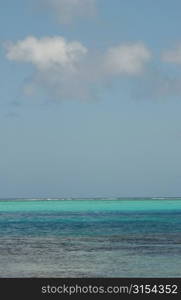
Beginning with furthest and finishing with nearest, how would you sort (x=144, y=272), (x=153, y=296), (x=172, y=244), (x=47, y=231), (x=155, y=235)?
(x=47, y=231)
(x=155, y=235)
(x=172, y=244)
(x=144, y=272)
(x=153, y=296)

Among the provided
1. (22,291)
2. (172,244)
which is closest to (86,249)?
(172,244)

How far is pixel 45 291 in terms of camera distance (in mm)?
15836

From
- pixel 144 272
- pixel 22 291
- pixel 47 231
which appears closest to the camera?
pixel 22 291

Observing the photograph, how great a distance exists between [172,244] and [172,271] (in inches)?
446

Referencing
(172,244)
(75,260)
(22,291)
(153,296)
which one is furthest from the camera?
(172,244)

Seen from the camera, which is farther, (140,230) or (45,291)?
(140,230)

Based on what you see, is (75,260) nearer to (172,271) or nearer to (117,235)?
(172,271)

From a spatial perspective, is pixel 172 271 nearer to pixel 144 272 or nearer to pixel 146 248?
pixel 144 272

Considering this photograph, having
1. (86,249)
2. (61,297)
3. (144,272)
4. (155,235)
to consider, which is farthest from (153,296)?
(155,235)

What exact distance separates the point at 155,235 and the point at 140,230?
577 cm

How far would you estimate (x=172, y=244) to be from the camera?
127 feet

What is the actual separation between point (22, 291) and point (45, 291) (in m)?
0.75

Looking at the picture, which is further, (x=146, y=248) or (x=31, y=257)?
(x=146, y=248)

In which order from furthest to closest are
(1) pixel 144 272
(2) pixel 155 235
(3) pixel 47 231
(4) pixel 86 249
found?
1. (3) pixel 47 231
2. (2) pixel 155 235
3. (4) pixel 86 249
4. (1) pixel 144 272
